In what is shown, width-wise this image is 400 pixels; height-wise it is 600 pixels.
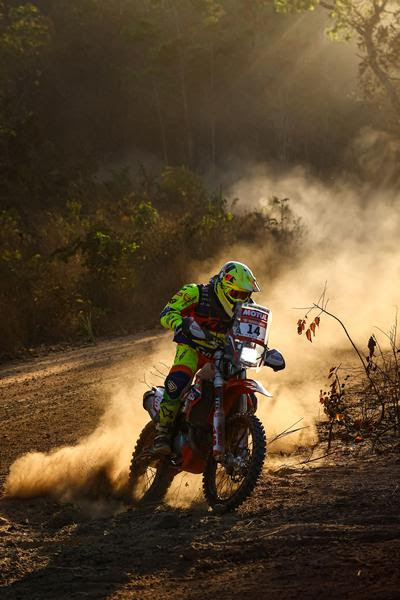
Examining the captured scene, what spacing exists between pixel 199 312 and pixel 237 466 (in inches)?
51.4

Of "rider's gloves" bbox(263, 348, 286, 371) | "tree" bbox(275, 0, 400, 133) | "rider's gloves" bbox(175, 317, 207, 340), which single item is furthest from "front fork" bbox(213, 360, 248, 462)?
"tree" bbox(275, 0, 400, 133)

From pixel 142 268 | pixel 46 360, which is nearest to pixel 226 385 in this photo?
pixel 46 360

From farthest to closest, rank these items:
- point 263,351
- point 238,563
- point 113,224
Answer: point 113,224 < point 263,351 < point 238,563

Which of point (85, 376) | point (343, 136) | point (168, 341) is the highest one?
point (343, 136)

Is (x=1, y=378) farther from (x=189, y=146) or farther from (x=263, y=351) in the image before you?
(x=189, y=146)

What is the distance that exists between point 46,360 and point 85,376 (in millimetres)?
1806

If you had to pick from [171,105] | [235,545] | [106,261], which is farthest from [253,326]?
[171,105]

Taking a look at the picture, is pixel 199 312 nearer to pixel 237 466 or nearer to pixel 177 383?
pixel 177 383

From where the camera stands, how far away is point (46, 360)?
1512cm

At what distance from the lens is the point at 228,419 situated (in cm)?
711

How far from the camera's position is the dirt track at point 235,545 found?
16.4ft

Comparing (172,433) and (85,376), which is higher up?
(85,376)

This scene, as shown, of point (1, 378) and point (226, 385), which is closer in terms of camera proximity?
point (226, 385)

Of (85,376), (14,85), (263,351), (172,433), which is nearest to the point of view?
(263,351)
